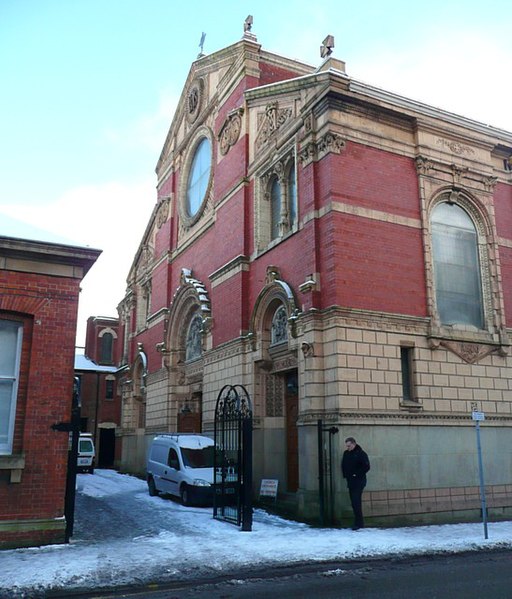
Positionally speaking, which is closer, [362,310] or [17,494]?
[17,494]

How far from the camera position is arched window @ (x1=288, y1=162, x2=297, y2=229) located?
17.4m

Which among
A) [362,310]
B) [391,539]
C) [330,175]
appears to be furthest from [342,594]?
[330,175]

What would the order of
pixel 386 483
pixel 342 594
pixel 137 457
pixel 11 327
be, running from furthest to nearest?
1. pixel 137 457
2. pixel 386 483
3. pixel 11 327
4. pixel 342 594

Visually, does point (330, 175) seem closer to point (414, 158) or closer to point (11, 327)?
point (414, 158)

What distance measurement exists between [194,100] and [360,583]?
22508mm

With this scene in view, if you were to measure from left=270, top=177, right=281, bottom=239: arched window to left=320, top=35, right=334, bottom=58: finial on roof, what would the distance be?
3821mm

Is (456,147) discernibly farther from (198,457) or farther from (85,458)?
(85,458)

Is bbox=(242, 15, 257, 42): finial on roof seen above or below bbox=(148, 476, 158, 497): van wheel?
above

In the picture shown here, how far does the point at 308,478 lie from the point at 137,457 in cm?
1610

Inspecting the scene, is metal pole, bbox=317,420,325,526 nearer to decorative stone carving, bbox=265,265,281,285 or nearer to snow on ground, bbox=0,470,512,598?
snow on ground, bbox=0,470,512,598

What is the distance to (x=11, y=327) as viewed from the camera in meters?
11.1

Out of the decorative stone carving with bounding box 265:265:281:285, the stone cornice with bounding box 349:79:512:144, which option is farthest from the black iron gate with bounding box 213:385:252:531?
the stone cornice with bounding box 349:79:512:144

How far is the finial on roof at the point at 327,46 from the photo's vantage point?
16922 mm

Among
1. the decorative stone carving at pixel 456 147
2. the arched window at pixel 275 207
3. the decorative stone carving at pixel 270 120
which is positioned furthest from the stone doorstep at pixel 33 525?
the decorative stone carving at pixel 456 147
